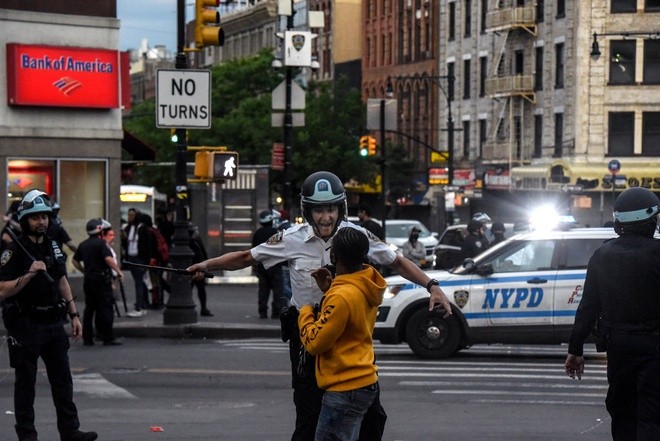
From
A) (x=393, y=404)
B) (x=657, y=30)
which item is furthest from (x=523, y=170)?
(x=393, y=404)

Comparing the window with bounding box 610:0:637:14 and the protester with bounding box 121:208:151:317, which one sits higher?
the window with bounding box 610:0:637:14

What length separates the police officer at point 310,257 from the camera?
809 cm

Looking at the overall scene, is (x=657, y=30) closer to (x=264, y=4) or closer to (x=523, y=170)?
(x=523, y=170)

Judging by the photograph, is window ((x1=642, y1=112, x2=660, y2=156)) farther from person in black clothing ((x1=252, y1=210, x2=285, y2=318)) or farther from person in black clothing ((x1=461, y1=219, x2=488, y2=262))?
person in black clothing ((x1=252, y1=210, x2=285, y2=318))

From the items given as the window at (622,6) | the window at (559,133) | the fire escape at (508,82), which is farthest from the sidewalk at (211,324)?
the fire escape at (508,82)

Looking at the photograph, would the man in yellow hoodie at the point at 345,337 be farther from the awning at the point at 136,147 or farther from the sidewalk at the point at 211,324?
the awning at the point at 136,147

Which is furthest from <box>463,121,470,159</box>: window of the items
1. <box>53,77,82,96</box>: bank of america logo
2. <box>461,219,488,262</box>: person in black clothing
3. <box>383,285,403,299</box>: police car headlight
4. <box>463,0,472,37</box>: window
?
<box>383,285,403,299</box>: police car headlight

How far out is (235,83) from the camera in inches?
3300

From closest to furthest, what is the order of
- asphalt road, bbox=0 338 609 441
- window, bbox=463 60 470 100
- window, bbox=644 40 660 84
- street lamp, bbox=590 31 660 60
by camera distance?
asphalt road, bbox=0 338 609 441 → street lamp, bbox=590 31 660 60 → window, bbox=644 40 660 84 → window, bbox=463 60 470 100

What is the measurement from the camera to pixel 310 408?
807 cm

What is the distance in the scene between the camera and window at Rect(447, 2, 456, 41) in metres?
79.7

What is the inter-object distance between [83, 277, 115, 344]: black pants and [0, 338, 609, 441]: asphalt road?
312 millimetres

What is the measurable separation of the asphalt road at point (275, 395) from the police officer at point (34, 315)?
989 mm

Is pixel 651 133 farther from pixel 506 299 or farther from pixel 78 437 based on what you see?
pixel 78 437
